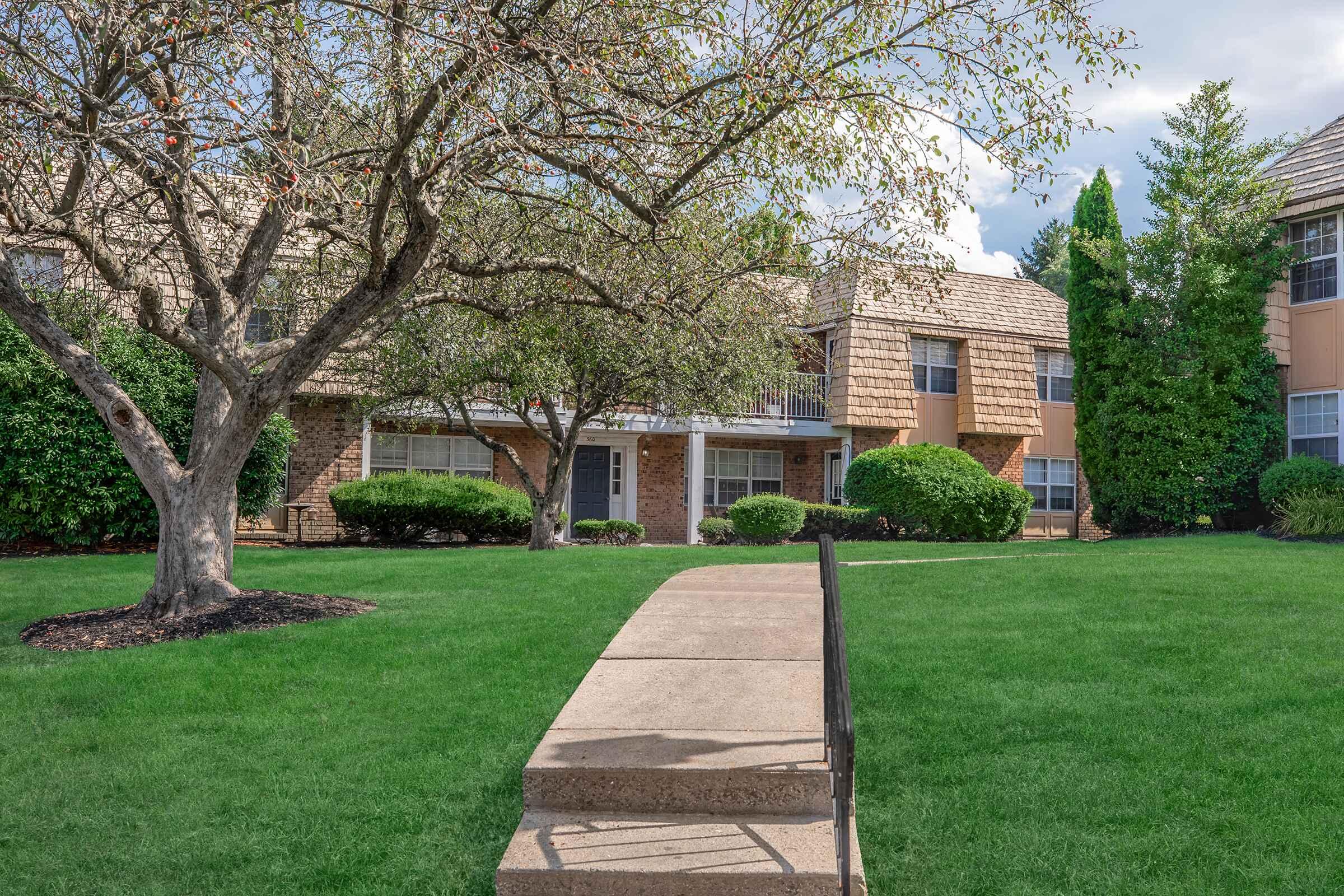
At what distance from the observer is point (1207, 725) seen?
17.7ft

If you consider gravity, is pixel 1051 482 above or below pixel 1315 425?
below

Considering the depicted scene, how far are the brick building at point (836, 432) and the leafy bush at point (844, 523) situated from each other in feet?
7.51

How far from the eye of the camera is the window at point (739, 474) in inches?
945

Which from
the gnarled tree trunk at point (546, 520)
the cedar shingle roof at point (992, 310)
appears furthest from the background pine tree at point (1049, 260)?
the gnarled tree trunk at point (546, 520)

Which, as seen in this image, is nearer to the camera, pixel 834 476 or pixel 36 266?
pixel 36 266

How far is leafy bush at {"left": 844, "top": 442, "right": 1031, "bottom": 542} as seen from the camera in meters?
18.3

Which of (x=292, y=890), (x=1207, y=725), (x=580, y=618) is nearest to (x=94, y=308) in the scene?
(x=580, y=618)

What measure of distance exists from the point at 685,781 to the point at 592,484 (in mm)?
18191

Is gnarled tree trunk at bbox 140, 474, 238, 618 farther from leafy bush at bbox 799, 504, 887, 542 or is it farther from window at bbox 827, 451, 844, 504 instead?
window at bbox 827, 451, 844, 504

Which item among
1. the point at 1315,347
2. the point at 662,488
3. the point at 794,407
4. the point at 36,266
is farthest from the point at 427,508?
the point at 1315,347

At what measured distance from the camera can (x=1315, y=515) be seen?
49.3ft

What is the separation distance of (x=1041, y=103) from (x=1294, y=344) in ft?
45.4

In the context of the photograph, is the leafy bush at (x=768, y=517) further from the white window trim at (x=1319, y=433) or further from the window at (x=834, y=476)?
the white window trim at (x=1319, y=433)

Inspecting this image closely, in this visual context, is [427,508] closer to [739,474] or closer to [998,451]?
[739,474]
